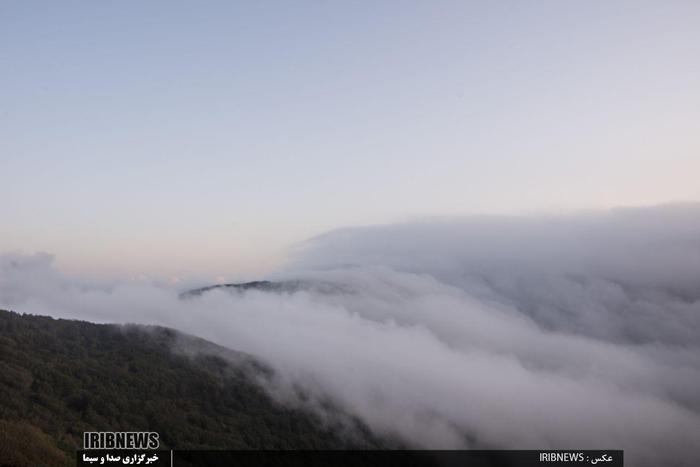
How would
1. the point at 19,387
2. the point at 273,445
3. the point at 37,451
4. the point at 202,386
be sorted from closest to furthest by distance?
the point at 37,451 < the point at 19,387 < the point at 273,445 < the point at 202,386

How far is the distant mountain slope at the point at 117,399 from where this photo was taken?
9362 centimetres

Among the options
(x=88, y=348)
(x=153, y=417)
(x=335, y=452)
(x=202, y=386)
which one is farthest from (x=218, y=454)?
(x=88, y=348)

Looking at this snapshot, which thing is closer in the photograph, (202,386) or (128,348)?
(202,386)

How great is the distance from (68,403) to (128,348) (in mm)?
86869

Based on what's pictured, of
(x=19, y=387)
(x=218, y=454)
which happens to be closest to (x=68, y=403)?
(x=19, y=387)

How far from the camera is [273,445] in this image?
170500 mm

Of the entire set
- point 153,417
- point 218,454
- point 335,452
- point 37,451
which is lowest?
point 335,452

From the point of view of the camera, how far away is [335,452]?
650 feet

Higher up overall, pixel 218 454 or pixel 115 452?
Answer: pixel 115 452

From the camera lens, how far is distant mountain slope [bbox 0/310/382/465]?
93.6 m

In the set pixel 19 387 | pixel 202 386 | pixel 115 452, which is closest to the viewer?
pixel 115 452

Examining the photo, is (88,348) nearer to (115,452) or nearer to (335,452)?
(335,452)

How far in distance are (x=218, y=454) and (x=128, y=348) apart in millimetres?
89059

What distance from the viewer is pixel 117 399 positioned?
439ft
